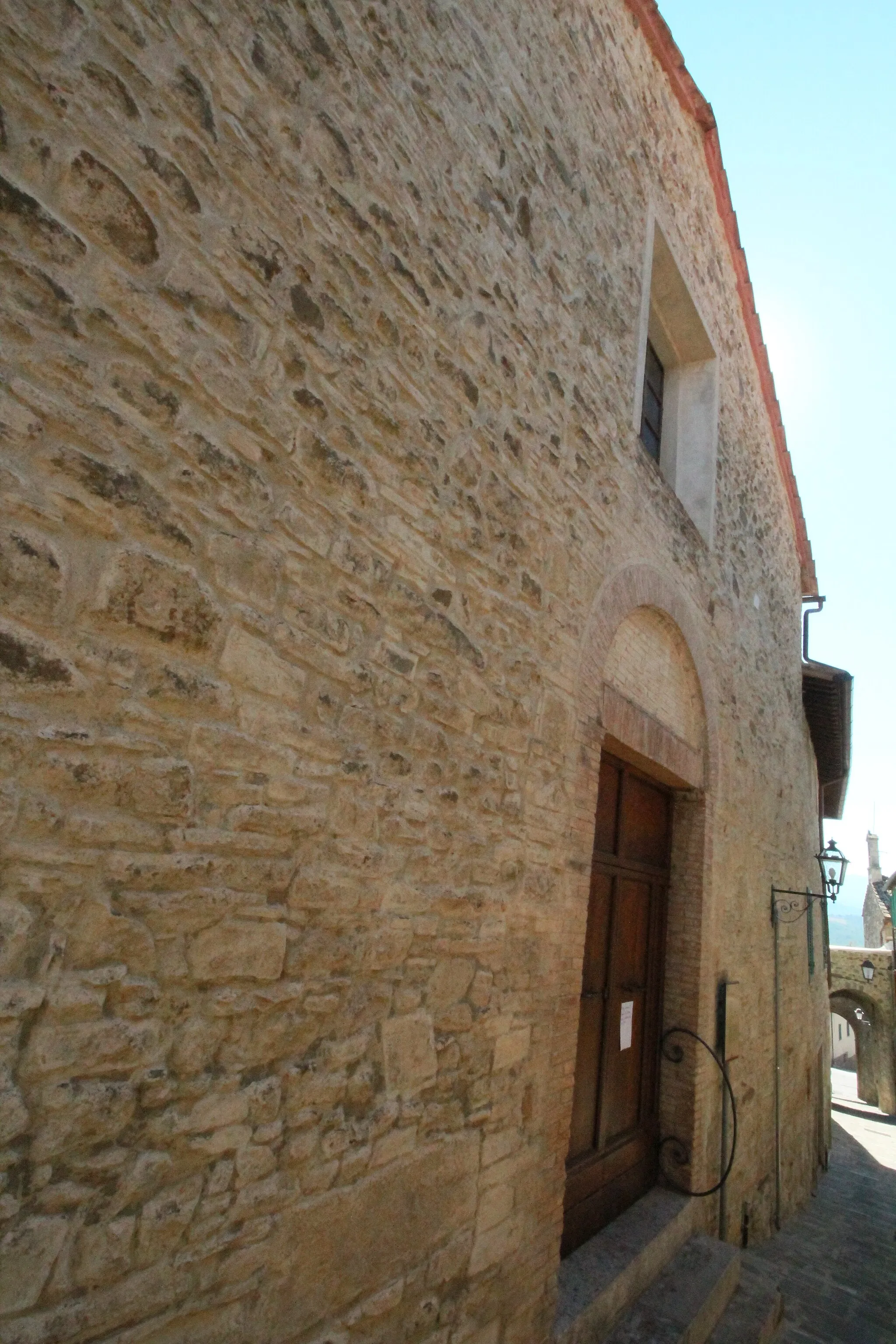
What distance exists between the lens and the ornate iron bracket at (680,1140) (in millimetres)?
4789

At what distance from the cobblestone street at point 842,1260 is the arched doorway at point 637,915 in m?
1.65

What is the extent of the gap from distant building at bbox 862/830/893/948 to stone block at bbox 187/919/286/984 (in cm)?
2350

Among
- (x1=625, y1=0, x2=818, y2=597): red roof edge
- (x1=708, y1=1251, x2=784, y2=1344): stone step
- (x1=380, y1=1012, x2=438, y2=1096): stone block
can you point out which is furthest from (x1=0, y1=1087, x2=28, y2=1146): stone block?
(x1=625, y1=0, x2=818, y2=597): red roof edge

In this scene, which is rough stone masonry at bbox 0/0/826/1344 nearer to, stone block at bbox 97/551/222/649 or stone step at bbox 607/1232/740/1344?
stone block at bbox 97/551/222/649

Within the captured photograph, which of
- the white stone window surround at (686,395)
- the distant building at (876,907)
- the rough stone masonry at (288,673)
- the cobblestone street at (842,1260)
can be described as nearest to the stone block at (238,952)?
the rough stone masonry at (288,673)

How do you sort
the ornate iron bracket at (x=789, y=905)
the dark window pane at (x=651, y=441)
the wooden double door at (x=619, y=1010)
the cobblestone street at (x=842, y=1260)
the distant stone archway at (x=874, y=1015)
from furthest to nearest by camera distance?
the distant stone archway at (x=874, y=1015), the ornate iron bracket at (x=789, y=905), the dark window pane at (x=651, y=441), the cobblestone street at (x=842, y=1260), the wooden double door at (x=619, y=1010)

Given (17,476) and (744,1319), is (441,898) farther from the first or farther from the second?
(744,1319)

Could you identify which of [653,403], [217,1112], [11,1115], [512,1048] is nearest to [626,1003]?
[512,1048]

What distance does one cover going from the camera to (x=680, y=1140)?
483cm

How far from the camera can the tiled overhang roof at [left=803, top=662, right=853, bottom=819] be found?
390 inches

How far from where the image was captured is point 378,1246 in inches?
84.4

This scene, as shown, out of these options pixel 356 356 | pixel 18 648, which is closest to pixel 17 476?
pixel 18 648

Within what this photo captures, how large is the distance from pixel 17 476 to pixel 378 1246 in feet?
7.56

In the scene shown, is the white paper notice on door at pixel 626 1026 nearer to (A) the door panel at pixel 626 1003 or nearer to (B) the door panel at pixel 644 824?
(A) the door panel at pixel 626 1003
